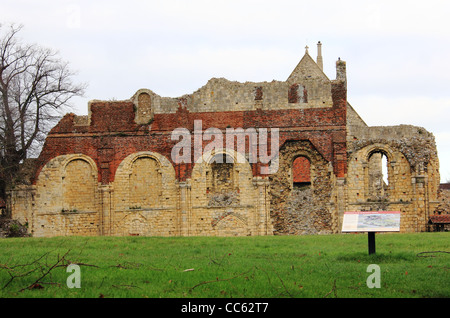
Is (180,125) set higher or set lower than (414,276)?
higher

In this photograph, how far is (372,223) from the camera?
15.3 meters

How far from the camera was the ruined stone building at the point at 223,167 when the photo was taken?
99.7 ft

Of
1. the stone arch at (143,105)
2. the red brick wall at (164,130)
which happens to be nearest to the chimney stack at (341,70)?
the red brick wall at (164,130)

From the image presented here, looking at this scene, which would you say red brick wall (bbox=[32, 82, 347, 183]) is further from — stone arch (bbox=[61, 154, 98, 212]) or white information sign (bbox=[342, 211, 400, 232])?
white information sign (bbox=[342, 211, 400, 232])

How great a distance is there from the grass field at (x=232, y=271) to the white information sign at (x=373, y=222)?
0.75 meters

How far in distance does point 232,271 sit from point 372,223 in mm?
3891

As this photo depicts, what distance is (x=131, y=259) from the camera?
16.0 metres

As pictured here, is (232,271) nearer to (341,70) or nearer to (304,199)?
(304,199)

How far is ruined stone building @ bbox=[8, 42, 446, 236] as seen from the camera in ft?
99.7

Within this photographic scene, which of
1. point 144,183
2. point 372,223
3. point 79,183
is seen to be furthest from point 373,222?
point 79,183

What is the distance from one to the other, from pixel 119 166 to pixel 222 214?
18.0 ft

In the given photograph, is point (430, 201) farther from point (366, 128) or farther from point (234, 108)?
point (234, 108)
